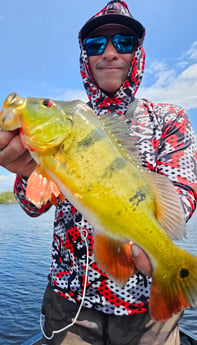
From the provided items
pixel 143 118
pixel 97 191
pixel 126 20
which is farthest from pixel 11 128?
pixel 126 20

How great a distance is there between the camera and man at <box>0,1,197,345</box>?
2.61 m

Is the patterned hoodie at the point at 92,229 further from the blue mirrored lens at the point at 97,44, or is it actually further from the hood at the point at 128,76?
the blue mirrored lens at the point at 97,44

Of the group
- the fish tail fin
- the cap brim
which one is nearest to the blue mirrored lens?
the cap brim

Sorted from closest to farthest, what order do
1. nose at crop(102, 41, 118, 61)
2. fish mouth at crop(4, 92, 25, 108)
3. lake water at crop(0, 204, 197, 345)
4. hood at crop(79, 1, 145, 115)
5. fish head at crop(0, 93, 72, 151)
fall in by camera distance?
1. fish head at crop(0, 93, 72, 151)
2. fish mouth at crop(4, 92, 25, 108)
3. nose at crop(102, 41, 118, 61)
4. hood at crop(79, 1, 145, 115)
5. lake water at crop(0, 204, 197, 345)

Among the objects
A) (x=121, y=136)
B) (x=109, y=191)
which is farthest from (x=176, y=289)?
(x=121, y=136)

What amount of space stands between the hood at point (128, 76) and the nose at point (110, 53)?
0.30 m

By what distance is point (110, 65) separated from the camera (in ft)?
10.4

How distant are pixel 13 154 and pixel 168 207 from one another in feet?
3.99

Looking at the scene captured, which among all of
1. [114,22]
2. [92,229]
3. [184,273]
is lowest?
[184,273]

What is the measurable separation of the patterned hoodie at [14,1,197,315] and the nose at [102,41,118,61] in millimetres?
350

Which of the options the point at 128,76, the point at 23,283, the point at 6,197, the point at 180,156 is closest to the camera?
the point at 180,156

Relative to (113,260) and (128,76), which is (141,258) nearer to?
(113,260)

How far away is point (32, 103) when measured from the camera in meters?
2.07

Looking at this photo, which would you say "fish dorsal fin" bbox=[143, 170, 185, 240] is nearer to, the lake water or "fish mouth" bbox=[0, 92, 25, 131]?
"fish mouth" bbox=[0, 92, 25, 131]
